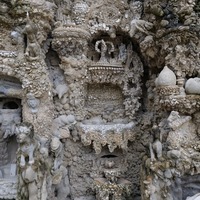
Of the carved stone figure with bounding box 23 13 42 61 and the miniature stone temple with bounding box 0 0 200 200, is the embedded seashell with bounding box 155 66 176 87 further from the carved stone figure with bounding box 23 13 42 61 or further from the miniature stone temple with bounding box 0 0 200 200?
the carved stone figure with bounding box 23 13 42 61

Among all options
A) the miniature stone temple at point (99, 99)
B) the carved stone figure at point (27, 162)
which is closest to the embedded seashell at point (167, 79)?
the miniature stone temple at point (99, 99)

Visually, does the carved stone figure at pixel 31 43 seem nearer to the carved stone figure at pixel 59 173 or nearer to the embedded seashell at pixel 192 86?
the carved stone figure at pixel 59 173

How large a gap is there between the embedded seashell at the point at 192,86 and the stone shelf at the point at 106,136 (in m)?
1.65

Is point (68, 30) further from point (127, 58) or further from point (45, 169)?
point (45, 169)

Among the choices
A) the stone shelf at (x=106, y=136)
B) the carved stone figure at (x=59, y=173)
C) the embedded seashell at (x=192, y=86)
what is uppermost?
the embedded seashell at (x=192, y=86)

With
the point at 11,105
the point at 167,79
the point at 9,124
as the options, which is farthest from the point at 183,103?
the point at 11,105

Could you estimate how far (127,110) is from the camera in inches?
233

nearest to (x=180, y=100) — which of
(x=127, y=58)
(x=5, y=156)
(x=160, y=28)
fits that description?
(x=160, y=28)

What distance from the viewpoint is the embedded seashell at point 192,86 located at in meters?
4.39

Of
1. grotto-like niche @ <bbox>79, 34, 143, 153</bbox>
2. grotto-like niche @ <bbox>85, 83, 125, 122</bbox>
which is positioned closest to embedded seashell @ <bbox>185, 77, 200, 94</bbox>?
grotto-like niche @ <bbox>79, 34, 143, 153</bbox>

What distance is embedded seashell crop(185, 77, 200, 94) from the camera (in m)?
4.39

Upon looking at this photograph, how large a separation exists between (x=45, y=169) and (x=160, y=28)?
3159 mm

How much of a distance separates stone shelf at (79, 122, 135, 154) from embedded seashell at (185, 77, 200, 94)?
5.41 ft

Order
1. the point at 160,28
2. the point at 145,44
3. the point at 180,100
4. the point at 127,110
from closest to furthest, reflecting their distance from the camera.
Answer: the point at 180,100 → the point at 160,28 → the point at 145,44 → the point at 127,110
